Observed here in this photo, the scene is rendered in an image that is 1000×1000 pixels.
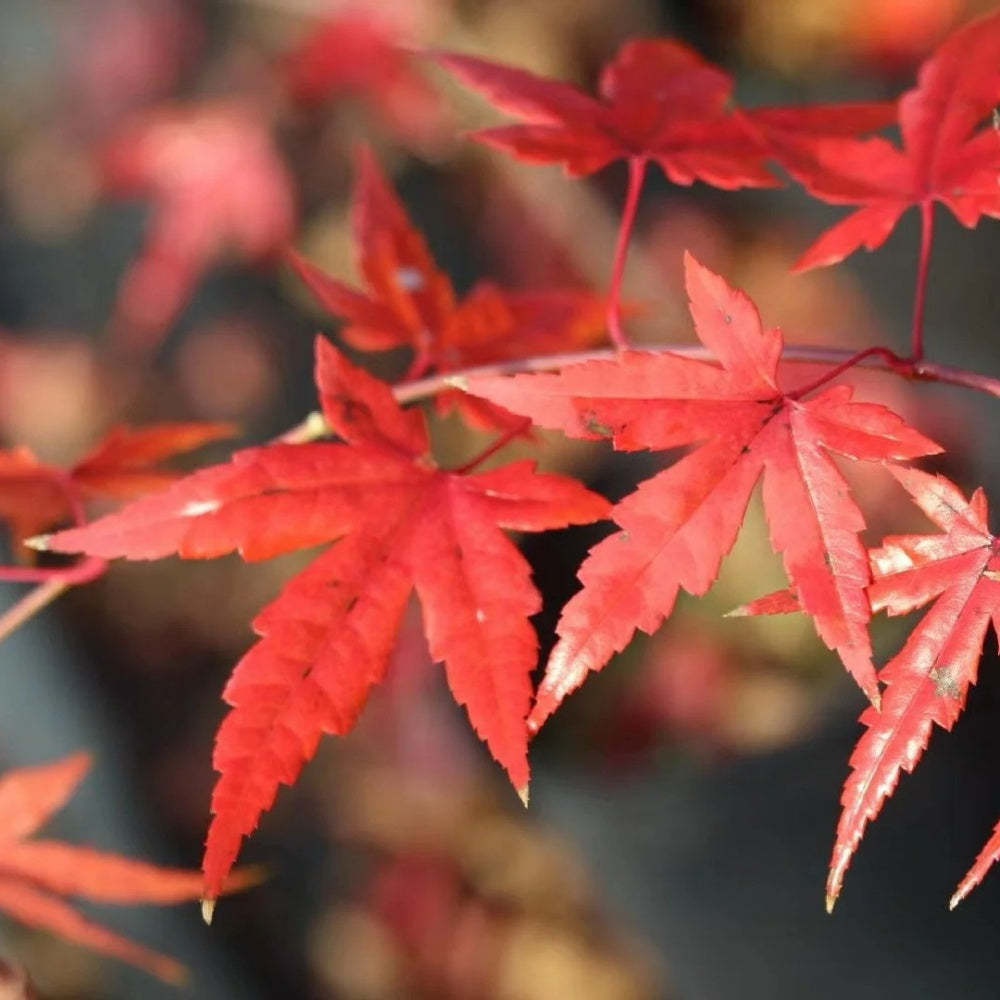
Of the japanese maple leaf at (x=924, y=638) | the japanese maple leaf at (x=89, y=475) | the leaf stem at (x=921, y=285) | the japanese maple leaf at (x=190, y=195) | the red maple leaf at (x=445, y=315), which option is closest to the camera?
the japanese maple leaf at (x=924, y=638)

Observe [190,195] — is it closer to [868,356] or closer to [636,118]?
[636,118]

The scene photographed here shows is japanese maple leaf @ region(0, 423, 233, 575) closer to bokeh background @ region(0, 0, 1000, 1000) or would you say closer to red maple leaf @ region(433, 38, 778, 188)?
red maple leaf @ region(433, 38, 778, 188)

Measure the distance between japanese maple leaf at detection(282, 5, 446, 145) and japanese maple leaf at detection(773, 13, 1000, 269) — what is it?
1.65m

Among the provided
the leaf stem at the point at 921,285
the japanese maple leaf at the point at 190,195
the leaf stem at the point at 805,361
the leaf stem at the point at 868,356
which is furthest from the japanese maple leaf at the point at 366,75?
the leaf stem at the point at 868,356

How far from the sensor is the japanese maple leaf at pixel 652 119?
0.68 metres

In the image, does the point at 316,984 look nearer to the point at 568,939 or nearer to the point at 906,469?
the point at 568,939

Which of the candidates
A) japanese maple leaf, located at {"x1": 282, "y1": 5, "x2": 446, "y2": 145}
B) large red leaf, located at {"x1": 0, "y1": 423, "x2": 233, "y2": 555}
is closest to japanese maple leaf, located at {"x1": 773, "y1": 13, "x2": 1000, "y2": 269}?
large red leaf, located at {"x1": 0, "y1": 423, "x2": 233, "y2": 555}

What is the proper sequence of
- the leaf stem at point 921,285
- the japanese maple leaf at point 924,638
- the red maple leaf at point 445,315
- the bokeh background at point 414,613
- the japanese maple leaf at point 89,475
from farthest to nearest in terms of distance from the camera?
the bokeh background at point 414,613 < the red maple leaf at point 445,315 < the japanese maple leaf at point 89,475 < the leaf stem at point 921,285 < the japanese maple leaf at point 924,638

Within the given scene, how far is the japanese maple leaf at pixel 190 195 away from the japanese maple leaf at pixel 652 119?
1.54 m

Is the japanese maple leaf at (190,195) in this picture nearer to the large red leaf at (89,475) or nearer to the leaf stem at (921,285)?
the large red leaf at (89,475)

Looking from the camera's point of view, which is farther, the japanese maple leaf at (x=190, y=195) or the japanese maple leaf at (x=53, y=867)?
the japanese maple leaf at (x=190, y=195)

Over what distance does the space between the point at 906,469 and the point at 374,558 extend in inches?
11.6

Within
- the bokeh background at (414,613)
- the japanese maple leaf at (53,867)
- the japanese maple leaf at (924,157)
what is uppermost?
the japanese maple leaf at (924,157)

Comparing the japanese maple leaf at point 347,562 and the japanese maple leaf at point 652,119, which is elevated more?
the japanese maple leaf at point 652,119
